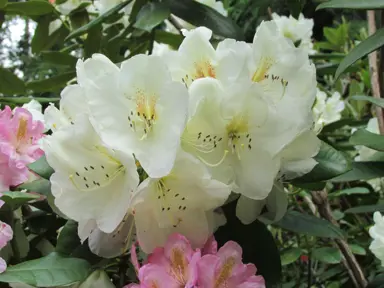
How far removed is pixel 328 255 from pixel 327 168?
0.47 m

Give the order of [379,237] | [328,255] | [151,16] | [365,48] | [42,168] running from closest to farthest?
[42,168] < [365,48] < [379,237] < [151,16] < [328,255]

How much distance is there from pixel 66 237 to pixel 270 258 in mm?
230

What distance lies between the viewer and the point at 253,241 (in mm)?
607

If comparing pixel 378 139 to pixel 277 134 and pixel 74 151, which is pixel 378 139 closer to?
pixel 277 134

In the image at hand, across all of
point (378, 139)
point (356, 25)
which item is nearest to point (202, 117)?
point (378, 139)

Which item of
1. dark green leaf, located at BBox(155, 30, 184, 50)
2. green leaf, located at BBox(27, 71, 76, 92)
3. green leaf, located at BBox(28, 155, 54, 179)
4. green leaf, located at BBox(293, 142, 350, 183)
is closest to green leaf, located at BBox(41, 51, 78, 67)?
green leaf, located at BBox(27, 71, 76, 92)

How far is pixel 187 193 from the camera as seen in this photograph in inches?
20.3

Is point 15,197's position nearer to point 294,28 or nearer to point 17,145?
point 17,145

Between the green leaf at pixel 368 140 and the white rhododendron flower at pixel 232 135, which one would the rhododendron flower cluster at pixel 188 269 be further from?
the green leaf at pixel 368 140

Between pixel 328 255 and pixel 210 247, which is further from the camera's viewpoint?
pixel 328 255

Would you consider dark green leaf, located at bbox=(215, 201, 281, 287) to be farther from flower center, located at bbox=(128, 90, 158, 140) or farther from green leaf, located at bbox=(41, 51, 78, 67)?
green leaf, located at bbox=(41, 51, 78, 67)

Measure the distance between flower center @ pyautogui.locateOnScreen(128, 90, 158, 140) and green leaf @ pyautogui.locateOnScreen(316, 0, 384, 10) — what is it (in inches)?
11.9

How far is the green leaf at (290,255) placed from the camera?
43.4 inches

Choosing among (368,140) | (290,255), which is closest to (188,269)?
(368,140)
